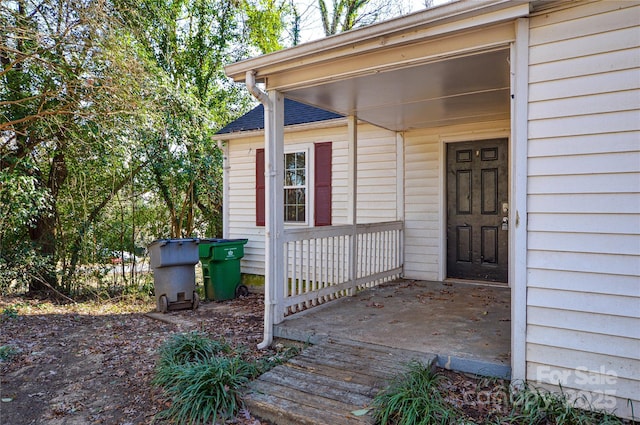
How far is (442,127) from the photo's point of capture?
5.72 metres

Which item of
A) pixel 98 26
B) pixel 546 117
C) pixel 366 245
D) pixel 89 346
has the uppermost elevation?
pixel 98 26

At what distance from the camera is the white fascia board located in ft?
8.36

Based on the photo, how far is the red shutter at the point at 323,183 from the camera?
22.4ft

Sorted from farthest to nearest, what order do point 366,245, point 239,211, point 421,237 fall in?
point 239,211 → point 421,237 → point 366,245

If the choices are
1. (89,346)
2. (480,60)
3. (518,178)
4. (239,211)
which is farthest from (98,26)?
(518,178)

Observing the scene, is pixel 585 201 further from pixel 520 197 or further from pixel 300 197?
Answer: pixel 300 197

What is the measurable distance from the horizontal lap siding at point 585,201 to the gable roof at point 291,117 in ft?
14.2

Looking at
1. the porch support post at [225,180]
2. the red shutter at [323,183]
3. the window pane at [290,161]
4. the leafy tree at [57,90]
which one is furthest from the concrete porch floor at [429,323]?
the leafy tree at [57,90]

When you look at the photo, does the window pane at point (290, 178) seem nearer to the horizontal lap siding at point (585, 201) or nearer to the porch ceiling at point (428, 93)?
the porch ceiling at point (428, 93)

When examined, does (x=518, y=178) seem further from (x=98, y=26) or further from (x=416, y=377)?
(x=98, y=26)

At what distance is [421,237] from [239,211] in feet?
12.6

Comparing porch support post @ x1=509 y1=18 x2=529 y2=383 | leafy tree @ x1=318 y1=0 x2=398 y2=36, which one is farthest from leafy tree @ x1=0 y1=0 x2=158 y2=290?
leafy tree @ x1=318 y1=0 x2=398 y2=36

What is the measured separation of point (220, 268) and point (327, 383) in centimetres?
409

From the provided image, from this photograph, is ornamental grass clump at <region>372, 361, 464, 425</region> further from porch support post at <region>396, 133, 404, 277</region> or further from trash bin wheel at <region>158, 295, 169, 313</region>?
trash bin wheel at <region>158, 295, 169, 313</region>
